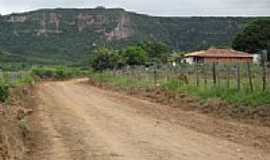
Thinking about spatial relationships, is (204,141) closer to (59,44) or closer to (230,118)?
(230,118)

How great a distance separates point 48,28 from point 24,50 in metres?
10.1

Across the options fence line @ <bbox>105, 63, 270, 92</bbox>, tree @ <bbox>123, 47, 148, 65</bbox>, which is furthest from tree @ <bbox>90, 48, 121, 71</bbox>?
fence line @ <bbox>105, 63, 270, 92</bbox>

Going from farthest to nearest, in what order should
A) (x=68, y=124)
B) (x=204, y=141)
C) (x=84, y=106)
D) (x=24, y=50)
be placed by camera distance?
(x=24, y=50) < (x=84, y=106) < (x=68, y=124) < (x=204, y=141)

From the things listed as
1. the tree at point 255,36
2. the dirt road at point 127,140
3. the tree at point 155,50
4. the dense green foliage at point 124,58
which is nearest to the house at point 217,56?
the dense green foliage at point 124,58

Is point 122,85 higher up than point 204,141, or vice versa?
point 204,141

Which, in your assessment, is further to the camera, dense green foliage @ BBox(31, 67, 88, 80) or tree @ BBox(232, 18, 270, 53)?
dense green foliage @ BBox(31, 67, 88, 80)

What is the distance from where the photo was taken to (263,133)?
55.7ft

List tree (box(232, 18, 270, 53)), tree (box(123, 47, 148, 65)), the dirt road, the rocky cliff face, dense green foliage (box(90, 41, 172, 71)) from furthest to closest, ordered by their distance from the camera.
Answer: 1. the rocky cliff face
2. tree (box(232, 18, 270, 53))
3. dense green foliage (box(90, 41, 172, 71))
4. tree (box(123, 47, 148, 65))
5. the dirt road

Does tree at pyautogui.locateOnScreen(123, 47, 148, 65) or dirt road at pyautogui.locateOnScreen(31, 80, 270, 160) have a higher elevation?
dirt road at pyautogui.locateOnScreen(31, 80, 270, 160)

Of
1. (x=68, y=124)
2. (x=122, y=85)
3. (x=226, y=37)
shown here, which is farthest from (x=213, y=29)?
(x=68, y=124)

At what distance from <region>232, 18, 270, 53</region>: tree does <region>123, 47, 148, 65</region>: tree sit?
1395 centimetres

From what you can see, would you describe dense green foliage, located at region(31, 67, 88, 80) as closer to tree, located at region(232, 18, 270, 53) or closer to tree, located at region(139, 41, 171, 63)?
tree, located at region(139, 41, 171, 63)

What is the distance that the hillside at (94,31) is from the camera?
11994cm

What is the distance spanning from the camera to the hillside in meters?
120
